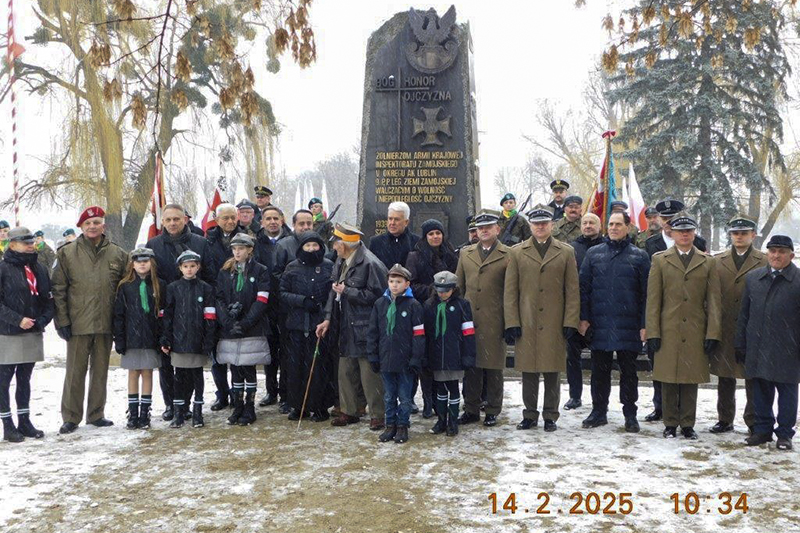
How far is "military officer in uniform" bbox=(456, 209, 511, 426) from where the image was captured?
6605 millimetres

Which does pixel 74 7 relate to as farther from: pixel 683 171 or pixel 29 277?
pixel 683 171

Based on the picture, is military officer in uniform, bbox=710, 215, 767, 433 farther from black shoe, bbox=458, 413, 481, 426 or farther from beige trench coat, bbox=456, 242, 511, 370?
black shoe, bbox=458, 413, 481, 426

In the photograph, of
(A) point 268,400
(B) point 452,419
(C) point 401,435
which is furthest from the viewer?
(A) point 268,400

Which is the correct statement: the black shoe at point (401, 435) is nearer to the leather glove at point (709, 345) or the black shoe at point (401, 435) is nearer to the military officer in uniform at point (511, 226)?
the leather glove at point (709, 345)

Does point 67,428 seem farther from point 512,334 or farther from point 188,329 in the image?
point 512,334

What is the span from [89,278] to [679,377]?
Answer: 17.7 ft

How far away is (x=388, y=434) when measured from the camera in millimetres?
6168

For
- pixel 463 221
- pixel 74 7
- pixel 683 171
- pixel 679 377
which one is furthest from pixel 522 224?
pixel 683 171

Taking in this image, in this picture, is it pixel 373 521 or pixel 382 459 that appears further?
pixel 382 459

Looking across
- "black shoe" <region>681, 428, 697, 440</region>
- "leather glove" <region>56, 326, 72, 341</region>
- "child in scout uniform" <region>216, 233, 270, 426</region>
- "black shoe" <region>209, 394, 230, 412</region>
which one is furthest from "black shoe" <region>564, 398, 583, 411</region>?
"leather glove" <region>56, 326, 72, 341</region>

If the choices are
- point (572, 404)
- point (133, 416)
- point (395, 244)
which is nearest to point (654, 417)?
point (572, 404)

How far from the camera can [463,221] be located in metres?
8.98

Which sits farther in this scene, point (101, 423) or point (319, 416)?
point (319, 416)

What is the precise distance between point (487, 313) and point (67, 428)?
13.2 feet
